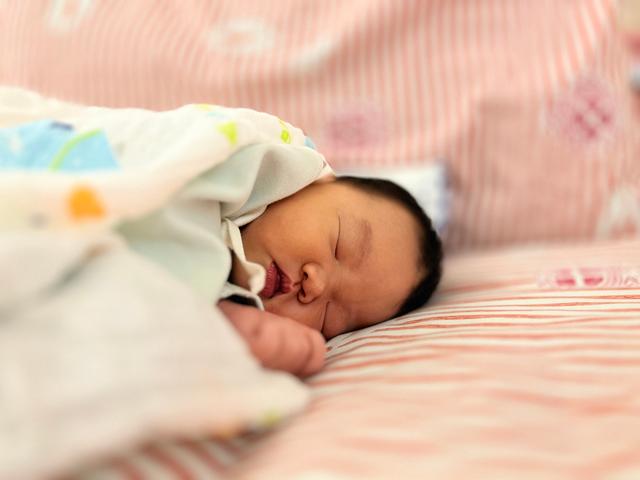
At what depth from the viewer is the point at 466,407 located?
2.23 ft

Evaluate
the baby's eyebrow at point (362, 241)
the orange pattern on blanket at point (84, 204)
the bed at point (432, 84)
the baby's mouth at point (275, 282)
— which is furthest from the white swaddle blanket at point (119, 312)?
the bed at point (432, 84)

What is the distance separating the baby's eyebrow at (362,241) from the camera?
1009 millimetres

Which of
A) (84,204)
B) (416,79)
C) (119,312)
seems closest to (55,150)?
(84,204)

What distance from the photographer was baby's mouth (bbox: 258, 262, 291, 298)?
94cm

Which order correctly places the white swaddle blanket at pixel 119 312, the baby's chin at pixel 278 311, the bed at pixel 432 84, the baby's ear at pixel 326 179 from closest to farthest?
the white swaddle blanket at pixel 119 312
the baby's chin at pixel 278 311
the baby's ear at pixel 326 179
the bed at pixel 432 84

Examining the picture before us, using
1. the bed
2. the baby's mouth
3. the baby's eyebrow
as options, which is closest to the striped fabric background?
the bed

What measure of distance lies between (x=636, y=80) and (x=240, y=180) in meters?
1.80

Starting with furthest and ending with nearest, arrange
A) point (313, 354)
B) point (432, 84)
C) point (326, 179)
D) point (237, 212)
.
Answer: point (432, 84) < point (326, 179) < point (237, 212) < point (313, 354)

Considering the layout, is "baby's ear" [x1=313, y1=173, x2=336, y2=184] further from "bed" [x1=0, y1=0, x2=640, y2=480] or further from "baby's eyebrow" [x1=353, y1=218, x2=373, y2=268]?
"bed" [x1=0, y1=0, x2=640, y2=480]

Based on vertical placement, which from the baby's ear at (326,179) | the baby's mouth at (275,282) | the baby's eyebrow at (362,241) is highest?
the baby's ear at (326,179)

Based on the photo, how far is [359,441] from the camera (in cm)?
62

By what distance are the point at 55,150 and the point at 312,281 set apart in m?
0.36

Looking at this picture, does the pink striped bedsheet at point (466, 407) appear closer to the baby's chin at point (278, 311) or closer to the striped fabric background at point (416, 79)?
the baby's chin at point (278, 311)

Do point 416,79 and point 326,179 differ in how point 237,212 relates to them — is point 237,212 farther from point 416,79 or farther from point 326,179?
point 416,79
